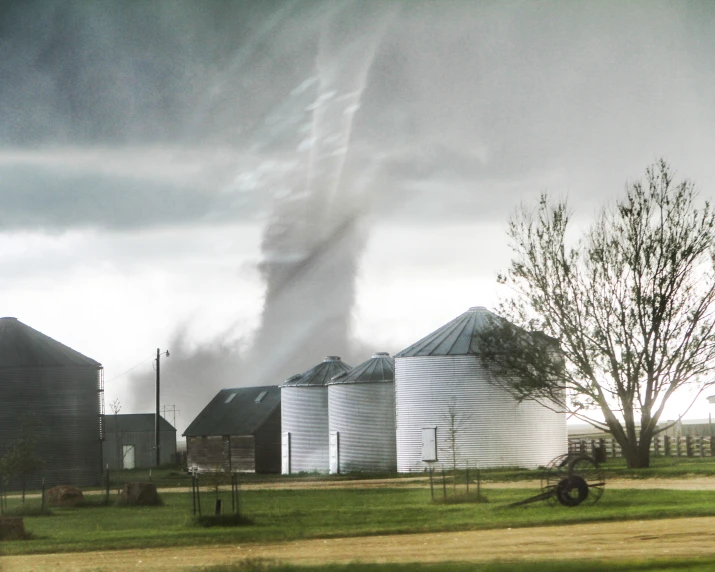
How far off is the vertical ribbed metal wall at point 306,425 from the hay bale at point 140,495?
19.0 m

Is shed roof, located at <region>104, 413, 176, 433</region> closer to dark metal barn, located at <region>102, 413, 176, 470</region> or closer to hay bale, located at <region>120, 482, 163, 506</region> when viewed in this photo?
dark metal barn, located at <region>102, 413, 176, 470</region>

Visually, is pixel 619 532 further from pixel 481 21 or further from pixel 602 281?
pixel 602 281

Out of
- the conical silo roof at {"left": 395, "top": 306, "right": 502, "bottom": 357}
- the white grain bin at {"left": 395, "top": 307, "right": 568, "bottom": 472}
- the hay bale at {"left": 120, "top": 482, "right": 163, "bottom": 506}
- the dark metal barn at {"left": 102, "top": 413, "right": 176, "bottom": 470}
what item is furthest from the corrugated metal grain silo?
the dark metal barn at {"left": 102, "top": 413, "right": 176, "bottom": 470}

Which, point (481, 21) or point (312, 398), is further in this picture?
point (312, 398)

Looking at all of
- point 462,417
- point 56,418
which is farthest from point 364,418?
point 56,418

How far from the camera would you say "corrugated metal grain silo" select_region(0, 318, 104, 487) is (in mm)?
45344

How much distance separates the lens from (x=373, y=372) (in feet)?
158

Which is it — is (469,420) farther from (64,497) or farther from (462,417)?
(64,497)

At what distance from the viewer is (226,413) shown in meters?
58.0

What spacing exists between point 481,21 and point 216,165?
8189 mm

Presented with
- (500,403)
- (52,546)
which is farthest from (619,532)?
(500,403)

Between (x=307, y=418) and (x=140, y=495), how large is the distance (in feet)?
69.6

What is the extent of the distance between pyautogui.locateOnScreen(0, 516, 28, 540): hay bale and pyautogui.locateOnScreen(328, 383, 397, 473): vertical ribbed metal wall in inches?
961

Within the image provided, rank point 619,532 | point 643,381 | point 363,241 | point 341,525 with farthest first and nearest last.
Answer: point 643,381
point 363,241
point 341,525
point 619,532
